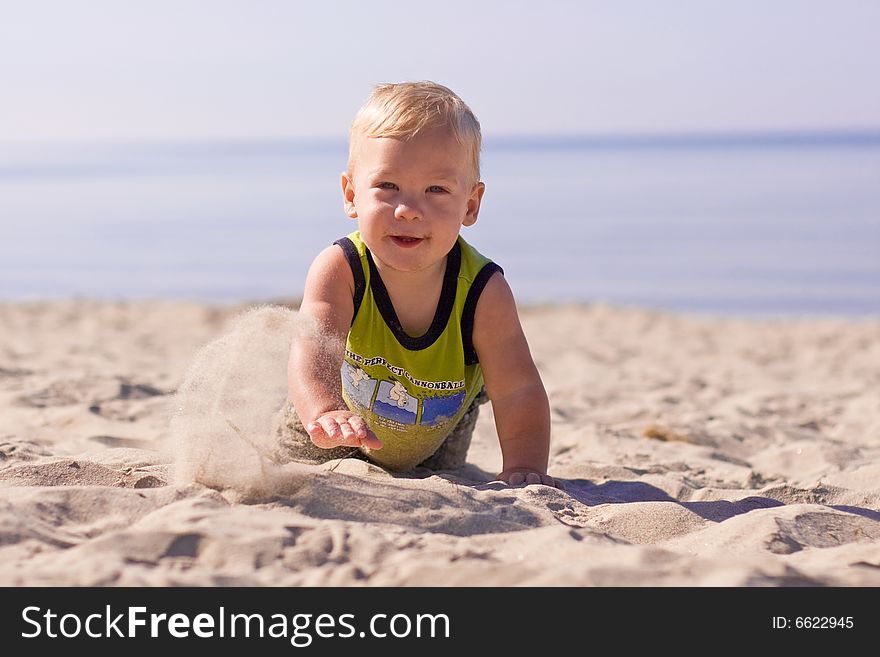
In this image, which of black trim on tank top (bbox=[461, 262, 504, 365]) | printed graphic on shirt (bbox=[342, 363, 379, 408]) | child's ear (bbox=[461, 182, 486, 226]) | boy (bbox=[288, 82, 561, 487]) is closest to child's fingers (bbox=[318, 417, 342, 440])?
boy (bbox=[288, 82, 561, 487])

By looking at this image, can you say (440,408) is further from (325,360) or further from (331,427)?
(331,427)

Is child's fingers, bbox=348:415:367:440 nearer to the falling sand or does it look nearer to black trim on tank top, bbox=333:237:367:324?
the falling sand

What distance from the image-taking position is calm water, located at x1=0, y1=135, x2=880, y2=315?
10688 mm

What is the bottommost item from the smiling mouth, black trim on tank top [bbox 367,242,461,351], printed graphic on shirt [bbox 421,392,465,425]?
printed graphic on shirt [bbox 421,392,465,425]

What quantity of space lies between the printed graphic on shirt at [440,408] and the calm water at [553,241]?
6944 mm

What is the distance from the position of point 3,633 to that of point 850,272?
36.1 feet

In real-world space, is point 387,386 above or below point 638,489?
above

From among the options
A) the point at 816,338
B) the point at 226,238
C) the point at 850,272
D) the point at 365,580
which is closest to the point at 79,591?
the point at 365,580

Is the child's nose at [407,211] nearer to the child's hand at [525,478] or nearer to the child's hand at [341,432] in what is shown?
the child's hand at [341,432]

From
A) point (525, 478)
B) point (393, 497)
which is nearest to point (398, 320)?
point (525, 478)

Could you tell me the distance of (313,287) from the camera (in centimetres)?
318

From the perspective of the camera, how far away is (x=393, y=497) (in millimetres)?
2459

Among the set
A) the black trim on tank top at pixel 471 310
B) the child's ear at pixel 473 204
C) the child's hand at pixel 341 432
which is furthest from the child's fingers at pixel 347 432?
the child's ear at pixel 473 204

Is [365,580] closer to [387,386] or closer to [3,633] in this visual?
[3,633]
